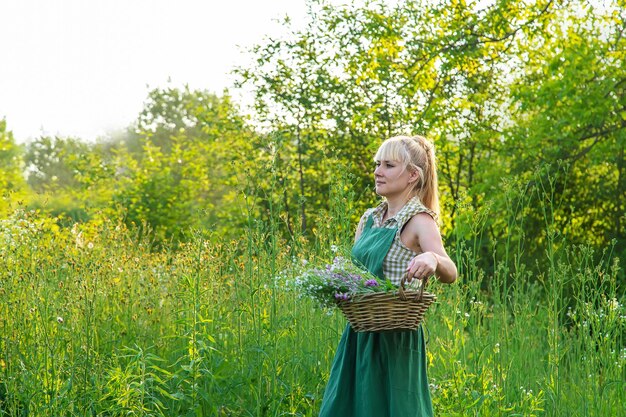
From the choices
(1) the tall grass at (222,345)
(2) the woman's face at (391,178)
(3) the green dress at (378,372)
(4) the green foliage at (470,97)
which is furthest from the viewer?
(4) the green foliage at (470,97)

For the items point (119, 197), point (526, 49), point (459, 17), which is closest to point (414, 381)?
point (459, 17)

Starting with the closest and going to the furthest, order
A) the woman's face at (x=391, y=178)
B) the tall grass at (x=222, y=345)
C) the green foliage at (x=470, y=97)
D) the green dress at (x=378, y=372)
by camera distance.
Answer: the green dress at (x=378, y=372)
the woman's face at (x=391, y=178)
the tall grass at (x=222, y=345)
the green foliage at (x=470, y=97)

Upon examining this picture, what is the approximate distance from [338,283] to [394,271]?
366 mm

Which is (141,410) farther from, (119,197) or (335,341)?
(119,197)

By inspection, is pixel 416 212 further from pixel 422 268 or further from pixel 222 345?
pixel 222 345

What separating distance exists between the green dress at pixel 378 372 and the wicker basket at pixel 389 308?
232mm

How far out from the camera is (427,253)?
2.92 meters

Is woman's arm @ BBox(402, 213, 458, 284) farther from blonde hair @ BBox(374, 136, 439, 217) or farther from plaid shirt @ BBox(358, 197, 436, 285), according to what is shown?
blonde hair @ BBox(374, 136, 439, 217)

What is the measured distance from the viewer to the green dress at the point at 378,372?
3.13m

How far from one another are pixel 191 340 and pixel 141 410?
425mm

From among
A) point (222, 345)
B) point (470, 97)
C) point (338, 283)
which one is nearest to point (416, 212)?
point (338, 283)

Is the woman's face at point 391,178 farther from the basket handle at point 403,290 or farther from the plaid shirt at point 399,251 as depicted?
the basket handle at point 403,290

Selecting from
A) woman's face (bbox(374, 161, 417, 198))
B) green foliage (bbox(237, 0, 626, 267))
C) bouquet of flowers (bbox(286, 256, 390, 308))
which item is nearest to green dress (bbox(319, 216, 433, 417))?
woman's face (bbox(374, 161, 417, 198))

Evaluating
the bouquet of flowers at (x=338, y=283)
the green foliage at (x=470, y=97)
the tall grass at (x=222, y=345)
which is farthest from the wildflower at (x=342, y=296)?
the green foliage at (x=470, y=97)
